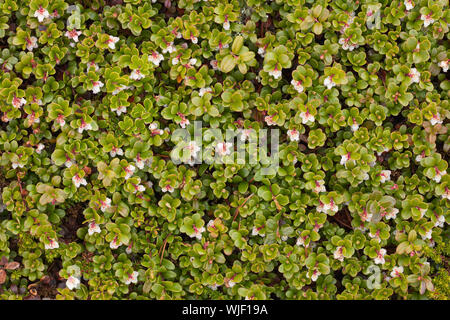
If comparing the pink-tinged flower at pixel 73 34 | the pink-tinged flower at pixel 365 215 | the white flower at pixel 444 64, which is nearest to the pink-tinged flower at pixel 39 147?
the pink-tinged flower at pixel 73 34

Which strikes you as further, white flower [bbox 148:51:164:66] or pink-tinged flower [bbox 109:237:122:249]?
white flower [bbox 148:51:164:66]

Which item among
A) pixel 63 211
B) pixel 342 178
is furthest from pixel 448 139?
pixel 63 211

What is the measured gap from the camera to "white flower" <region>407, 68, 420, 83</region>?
7.87 feet

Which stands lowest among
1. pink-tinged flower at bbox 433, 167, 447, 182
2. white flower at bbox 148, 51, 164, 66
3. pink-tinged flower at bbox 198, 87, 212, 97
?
pink-tinged flower at bbox 433, 167, 447, 182

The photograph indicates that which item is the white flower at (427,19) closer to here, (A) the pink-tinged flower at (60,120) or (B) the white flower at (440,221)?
(B) the white flower at (440,221)

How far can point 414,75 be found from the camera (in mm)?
2404

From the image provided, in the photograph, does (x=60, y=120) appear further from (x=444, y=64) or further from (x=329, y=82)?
(x=444, y=64)

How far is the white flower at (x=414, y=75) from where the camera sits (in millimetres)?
2398

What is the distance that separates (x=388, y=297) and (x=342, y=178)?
706 mm

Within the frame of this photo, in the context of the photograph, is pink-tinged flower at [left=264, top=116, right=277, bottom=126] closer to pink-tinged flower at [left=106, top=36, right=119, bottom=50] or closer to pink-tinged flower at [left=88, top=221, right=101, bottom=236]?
pink-tinged flower at [left=106, top=36, right=119, bottom=50]

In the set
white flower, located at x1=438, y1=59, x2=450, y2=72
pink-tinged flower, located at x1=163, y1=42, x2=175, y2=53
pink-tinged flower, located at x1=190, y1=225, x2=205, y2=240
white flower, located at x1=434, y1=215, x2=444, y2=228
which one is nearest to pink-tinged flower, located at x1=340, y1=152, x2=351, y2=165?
white flower, located at x1=434, y1=215, x2=444, y2=228

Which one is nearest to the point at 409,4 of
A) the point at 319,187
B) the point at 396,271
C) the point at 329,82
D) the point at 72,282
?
the point at 329,82

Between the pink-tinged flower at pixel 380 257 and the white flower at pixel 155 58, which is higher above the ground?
the white flower at pixel 155 58

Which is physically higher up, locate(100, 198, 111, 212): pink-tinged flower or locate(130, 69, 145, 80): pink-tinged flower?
locate(130, 69, 145, 80): pink-tinged flower
